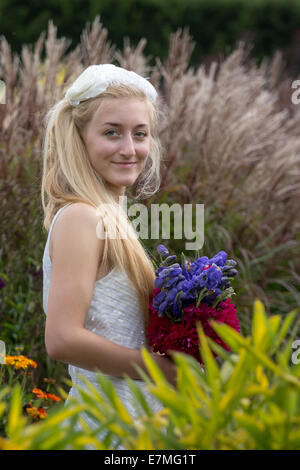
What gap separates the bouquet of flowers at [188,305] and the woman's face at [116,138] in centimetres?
37

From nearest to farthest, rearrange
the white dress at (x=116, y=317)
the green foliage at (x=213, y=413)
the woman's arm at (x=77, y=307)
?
the green foliage at (x=213, y=413) < the woman's arm at (x=77, y=307) < the white dress at (x=116, y=317)

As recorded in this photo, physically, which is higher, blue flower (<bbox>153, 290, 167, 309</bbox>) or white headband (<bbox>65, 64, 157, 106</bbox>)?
white headband (<bbox>65, 64, 157, 106</bbox>)

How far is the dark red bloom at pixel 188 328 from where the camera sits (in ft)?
5.78

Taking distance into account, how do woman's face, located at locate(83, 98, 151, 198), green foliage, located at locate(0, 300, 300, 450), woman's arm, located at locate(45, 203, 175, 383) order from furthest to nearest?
1. woman's face, located at locate(83, 98, 151, 198)
2. woman's arm, located at locate(45, 203, 175, 383)
3. green foliage, located at locate(0, 300, 300, 450)

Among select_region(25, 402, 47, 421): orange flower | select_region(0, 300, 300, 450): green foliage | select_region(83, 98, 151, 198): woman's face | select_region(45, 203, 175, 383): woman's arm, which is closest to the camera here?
select_region(0, 300, 300, 450): green foliage

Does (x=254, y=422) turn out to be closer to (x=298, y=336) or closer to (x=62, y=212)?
(x=62, y=212)

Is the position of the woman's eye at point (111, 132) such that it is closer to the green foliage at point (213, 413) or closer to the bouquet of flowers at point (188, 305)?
the bouquet of flowers at point (188, 305)

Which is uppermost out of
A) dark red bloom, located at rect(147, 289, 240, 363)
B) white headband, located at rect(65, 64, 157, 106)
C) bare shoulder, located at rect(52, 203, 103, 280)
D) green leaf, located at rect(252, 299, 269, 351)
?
white headband, located at rect(65, 64, 157, 106)

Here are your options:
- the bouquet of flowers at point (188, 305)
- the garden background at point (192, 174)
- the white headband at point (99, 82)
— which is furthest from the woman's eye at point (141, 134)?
the garden background at point (192, 174)

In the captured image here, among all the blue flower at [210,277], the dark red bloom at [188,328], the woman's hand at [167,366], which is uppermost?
the blue flower at [210,277]

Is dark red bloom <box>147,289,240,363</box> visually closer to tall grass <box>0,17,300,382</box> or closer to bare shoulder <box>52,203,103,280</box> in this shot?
bare shoulder <box>52,203,103,280</box>

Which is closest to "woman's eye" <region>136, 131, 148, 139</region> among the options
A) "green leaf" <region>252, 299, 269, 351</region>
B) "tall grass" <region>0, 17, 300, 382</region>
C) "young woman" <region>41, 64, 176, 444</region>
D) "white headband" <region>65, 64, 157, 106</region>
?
"young woman" <region>41, 64, 176, 444</region>

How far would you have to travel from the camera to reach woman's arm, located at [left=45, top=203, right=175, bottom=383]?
171cm

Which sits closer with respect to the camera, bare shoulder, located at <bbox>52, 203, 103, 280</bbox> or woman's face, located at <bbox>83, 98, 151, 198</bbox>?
bare shoulder, located at <bbox>52, 203, 103, 280</bbox>
